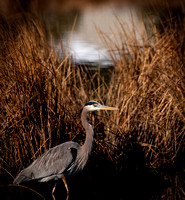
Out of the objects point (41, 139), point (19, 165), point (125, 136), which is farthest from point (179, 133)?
point (19, 165)

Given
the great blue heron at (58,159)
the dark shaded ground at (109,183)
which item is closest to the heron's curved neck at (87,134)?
the great blue heron at (58,159)

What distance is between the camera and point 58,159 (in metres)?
2.76

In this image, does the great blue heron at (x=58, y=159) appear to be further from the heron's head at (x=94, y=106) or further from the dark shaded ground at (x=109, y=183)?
the dark shaded ground at (x=109, y=183)

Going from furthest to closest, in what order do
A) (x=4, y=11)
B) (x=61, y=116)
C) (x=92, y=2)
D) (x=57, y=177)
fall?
(x=92, y=2), (x=4, y=11), (x=61, y=116), (x=57, y=177)

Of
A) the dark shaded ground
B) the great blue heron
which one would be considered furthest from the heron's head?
the dark shaded ground

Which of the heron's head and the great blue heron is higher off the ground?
the heron's head

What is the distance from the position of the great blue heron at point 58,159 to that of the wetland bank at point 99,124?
104mm

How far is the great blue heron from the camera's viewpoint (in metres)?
2.75

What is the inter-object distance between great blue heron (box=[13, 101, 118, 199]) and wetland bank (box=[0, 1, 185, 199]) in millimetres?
104

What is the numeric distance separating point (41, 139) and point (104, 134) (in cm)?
76

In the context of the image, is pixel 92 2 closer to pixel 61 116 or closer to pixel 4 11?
pixel 4 11

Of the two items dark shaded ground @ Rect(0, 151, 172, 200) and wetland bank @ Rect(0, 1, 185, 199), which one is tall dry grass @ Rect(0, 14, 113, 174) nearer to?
wetland bank @ Rect(0, 1, 185, 199)

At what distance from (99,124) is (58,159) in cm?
84

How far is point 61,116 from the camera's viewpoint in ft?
10.2
